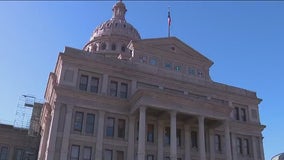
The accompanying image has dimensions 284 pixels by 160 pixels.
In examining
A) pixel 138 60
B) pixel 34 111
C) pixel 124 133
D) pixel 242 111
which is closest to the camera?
pixel 124 133

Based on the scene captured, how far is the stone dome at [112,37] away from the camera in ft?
225

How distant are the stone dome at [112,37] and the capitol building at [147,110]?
2479 cm

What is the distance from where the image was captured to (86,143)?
1353 inches

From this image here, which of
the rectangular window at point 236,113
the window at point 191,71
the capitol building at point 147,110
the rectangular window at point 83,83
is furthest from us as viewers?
the rectangular window at point 236,113

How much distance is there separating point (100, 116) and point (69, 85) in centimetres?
438

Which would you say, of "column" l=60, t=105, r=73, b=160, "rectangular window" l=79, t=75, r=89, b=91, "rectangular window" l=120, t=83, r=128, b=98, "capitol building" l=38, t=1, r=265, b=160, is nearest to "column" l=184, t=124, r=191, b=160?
"capitol building" l=38, t=1, r=265, b=160

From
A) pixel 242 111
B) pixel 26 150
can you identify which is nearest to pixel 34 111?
pixel 26 150

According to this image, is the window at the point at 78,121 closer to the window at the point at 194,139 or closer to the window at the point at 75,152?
the window at the point at 75,152

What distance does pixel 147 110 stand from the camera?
3691cm

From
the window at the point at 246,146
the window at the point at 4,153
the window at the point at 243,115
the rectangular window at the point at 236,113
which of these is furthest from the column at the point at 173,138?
the window at the point at 4,153

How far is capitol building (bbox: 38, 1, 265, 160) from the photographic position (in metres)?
34.6

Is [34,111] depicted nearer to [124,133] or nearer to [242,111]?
[124,133]

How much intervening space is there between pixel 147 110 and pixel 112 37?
1379 inches

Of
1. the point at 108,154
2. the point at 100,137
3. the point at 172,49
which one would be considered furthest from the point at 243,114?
the point at 100,137
